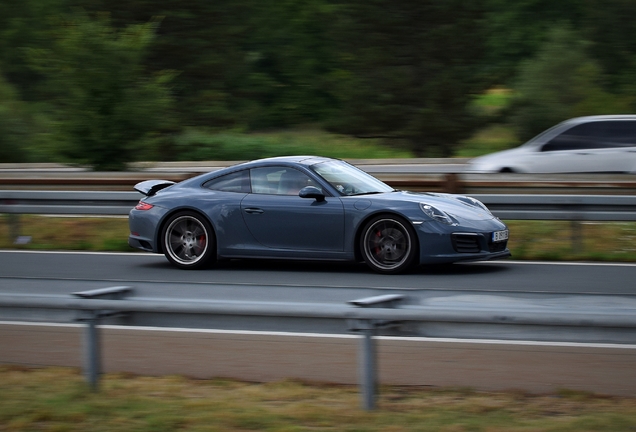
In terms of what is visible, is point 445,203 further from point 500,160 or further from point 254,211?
point 500,160

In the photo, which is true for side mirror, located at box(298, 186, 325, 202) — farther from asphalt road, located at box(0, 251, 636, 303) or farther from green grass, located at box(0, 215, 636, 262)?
green grass, located at box(0, 215, 636, 262)

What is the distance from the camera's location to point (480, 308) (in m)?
4.15

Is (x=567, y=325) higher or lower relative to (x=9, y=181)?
lower

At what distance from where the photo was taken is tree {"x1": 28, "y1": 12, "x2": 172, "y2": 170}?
20.6m

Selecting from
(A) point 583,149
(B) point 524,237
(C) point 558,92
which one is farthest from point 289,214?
(C) point 558,92

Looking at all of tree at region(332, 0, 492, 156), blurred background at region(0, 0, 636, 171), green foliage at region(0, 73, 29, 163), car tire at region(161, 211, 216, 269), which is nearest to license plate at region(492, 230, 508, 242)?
car tire at region(161, 211, 216, 269)

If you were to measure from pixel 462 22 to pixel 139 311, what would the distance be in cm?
3122

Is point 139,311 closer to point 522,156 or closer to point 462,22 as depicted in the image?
point 522,156

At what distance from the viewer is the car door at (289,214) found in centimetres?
934

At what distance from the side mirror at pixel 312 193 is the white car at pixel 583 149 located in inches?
410

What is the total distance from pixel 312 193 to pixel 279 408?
4.93 metres

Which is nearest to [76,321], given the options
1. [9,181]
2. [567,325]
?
[567,325]

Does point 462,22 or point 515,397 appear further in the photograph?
point 462,22

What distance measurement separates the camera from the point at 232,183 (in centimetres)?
992
